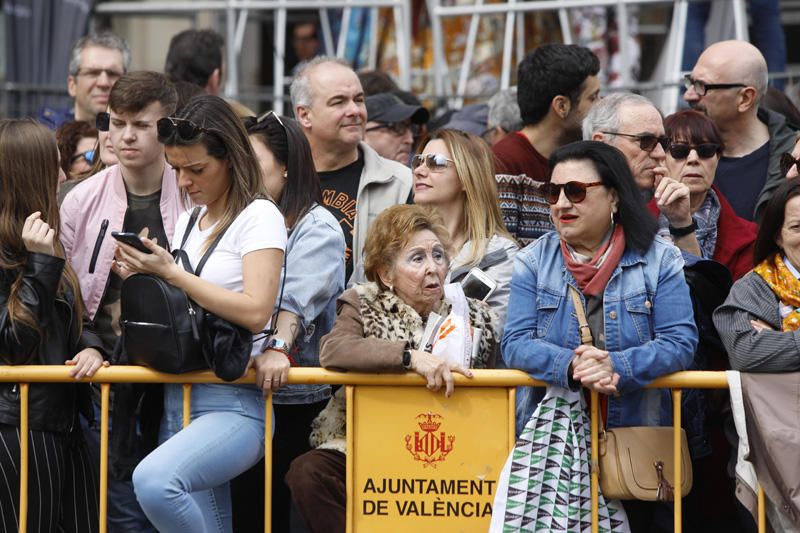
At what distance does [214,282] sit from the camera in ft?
17.2

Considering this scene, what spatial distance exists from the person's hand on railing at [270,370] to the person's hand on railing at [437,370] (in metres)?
0.49

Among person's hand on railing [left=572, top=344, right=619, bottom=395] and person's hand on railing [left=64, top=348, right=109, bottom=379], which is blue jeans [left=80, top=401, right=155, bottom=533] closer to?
person's hand on railing [left=64, top=348, right=109, bottom=379]

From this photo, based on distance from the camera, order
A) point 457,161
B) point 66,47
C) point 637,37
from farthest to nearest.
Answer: point 66,47
point 637,37
point 457,161

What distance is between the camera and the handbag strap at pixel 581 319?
5.24m

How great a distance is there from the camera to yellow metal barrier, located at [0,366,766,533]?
5.22m

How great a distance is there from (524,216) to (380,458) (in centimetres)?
178

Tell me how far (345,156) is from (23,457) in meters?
2.31

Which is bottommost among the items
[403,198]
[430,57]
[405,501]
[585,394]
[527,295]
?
[405,501]

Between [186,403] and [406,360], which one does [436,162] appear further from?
[186,403]

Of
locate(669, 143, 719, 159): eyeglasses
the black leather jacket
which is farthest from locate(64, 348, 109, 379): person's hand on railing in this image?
locate(669, 143, 719, 159): eyeglasses

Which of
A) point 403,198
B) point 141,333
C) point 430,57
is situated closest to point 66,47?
point 430,57

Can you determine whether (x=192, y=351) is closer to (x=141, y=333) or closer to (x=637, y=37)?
(x=141, y=333)

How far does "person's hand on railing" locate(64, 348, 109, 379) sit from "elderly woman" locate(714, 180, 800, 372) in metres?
2.36

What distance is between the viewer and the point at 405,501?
532 centimetres
